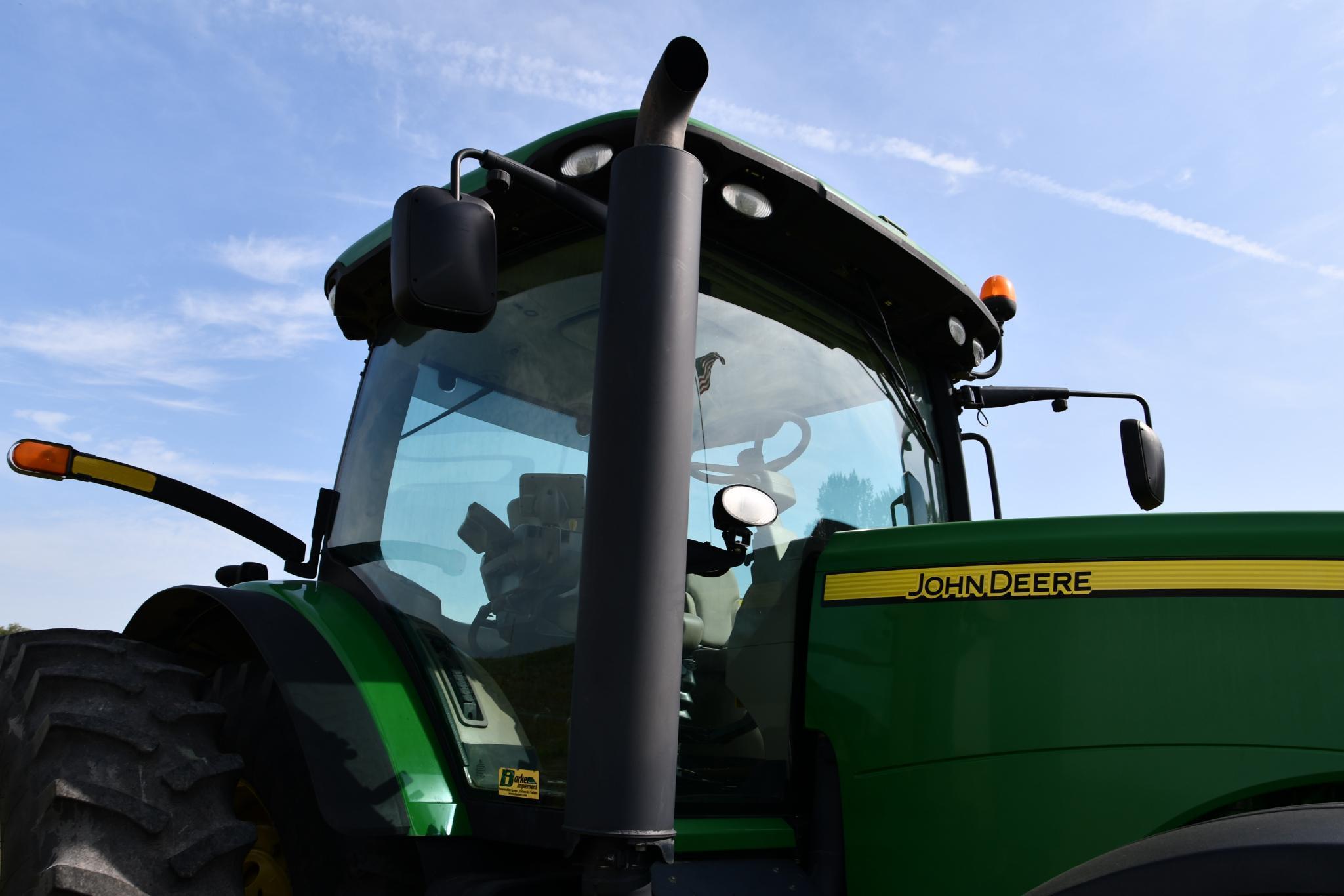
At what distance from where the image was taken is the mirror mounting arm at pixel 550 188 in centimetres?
201

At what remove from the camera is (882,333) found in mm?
2785

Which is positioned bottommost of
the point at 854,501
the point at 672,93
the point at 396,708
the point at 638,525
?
the point at 396,708

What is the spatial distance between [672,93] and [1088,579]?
1142mm

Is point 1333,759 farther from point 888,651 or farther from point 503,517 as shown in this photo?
point 503,517

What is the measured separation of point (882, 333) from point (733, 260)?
20.3 inches

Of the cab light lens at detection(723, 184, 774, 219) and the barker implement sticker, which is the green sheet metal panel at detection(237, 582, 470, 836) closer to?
the barker implement sticker

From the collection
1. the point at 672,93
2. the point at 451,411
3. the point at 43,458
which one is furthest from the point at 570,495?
the point at 43,458

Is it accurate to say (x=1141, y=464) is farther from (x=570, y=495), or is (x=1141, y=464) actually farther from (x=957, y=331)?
(x=570, y=495)

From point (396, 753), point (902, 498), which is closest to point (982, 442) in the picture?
point (902, 498)

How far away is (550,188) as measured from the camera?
206 centimetres

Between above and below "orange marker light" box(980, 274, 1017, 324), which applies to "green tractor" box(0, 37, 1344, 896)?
below

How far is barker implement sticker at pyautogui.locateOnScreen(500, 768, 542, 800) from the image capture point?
7.04ft

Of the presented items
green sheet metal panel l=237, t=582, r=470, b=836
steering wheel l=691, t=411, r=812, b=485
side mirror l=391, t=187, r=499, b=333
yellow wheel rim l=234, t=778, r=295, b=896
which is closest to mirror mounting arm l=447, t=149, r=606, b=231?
side mirror l=391, t=187, r=499, b=333

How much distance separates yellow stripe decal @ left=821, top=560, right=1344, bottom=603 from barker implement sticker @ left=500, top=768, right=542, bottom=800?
28.2 inches
